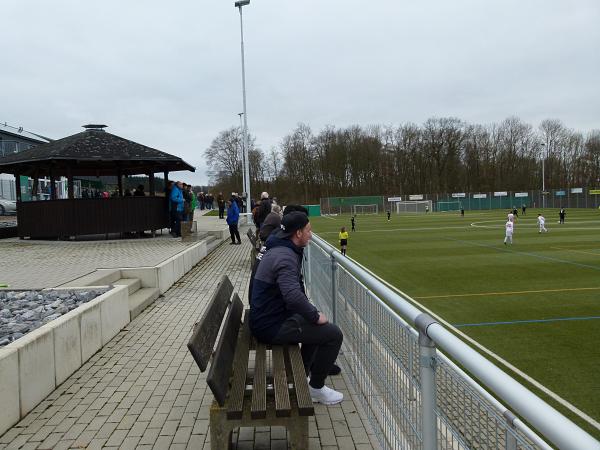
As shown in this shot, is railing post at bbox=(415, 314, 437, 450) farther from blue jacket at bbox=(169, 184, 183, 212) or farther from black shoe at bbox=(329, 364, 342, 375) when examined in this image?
blue jacket at bbox=(169, 184, 183, 212)

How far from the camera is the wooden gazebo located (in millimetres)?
17672

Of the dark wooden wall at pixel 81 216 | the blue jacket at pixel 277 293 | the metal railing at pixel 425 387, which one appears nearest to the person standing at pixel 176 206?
the dark wooden wall at pixel 81 216

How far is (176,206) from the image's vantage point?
18703 millimetres

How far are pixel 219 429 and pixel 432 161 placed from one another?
105m

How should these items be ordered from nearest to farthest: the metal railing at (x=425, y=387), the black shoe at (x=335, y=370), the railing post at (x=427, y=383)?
the metal railing at (x=425, y=387), the railing post at (x=427, y=383), the black shoe at (x=335, y=370)

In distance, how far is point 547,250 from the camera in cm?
2391

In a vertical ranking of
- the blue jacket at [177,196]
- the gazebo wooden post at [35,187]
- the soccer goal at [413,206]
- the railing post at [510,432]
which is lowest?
the soccer goal at [413,206]

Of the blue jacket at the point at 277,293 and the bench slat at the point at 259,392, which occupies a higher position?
the blue jacket at the point at 277,293

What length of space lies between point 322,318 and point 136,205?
15769 millimetres

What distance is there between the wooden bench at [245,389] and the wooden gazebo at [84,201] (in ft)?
48.3

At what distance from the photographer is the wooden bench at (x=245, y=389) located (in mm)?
3346

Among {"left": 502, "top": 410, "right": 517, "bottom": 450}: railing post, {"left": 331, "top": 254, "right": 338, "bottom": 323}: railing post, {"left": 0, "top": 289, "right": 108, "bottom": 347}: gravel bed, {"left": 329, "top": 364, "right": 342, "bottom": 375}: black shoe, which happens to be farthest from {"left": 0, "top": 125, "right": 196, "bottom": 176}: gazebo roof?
{"left": 502, "top": 410, "right": 517, "bottom": 450}: railing post

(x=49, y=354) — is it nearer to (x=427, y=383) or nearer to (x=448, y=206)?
(x=427, y=383)

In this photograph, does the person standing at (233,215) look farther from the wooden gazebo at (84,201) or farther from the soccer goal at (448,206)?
the soccer goal at (448,206)
